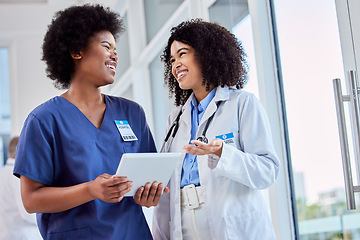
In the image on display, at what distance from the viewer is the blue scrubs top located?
5.02 feet

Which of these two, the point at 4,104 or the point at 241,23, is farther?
the point at 4,104

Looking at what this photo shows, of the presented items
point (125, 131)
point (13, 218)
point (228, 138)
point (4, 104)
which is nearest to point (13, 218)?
point (13, 218)

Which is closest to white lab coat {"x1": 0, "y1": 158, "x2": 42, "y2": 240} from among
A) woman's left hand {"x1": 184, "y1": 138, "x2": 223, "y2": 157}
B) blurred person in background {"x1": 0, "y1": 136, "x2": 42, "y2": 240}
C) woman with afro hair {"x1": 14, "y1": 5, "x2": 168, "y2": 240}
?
blurred person in background {"x1": 0, "y1": 136, "x2": 42, "y2": 240}

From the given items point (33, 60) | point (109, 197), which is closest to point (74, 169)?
point (109, 197)

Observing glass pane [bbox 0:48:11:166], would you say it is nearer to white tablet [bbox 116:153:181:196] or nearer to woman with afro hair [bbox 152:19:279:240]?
woman with afro hair [bbox 152:19:279:240]

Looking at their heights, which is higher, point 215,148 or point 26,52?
point 26,52

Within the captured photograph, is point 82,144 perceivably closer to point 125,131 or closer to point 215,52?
point 125,131

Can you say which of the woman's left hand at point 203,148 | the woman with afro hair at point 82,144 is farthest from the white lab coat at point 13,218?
the woman's left hand at point 203,148

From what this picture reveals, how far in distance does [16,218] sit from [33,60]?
141 inches

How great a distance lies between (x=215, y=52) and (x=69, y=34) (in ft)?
2.02

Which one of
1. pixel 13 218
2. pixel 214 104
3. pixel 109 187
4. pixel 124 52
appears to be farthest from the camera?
pixel 124 52

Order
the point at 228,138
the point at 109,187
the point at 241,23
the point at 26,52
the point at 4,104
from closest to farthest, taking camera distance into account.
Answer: the point at 109,187 → the point at 228,138 → the point at 241,23 → the point at 26,52 → the point at 4,104

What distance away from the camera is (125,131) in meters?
1.72

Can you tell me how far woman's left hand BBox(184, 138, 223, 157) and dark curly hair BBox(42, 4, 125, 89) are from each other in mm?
623
